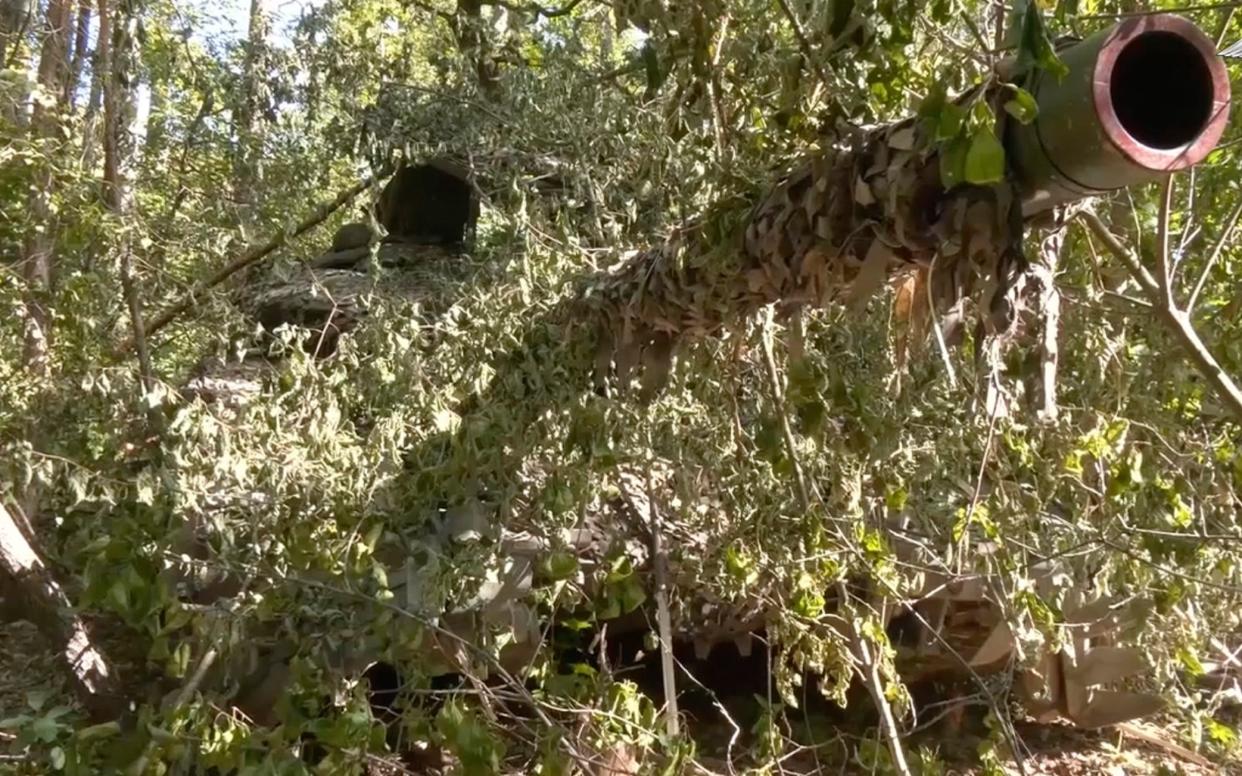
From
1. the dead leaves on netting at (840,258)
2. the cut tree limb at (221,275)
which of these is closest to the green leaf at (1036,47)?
the dead leaves on netting at (840,258)

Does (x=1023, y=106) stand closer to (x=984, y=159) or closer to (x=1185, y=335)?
(x=984, y=159)

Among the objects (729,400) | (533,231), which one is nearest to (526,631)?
(729,400)

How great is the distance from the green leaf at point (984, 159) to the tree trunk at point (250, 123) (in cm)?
308

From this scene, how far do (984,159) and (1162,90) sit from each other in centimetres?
31

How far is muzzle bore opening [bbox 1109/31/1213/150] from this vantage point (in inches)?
49.9

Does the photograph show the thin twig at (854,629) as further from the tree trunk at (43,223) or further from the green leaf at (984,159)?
the tree trunk at (43,223)

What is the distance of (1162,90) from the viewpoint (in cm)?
132

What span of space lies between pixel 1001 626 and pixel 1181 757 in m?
1.21

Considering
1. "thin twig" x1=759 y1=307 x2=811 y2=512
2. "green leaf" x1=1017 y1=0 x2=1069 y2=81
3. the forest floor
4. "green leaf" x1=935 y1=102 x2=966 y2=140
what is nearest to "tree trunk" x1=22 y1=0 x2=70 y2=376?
the forest floor

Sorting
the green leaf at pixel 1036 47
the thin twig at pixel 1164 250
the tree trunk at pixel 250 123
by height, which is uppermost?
the tree trunk at pixel 250 123

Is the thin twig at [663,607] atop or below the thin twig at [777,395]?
below

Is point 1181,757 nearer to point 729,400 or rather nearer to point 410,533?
point 729,400

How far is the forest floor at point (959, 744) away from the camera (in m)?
4.21

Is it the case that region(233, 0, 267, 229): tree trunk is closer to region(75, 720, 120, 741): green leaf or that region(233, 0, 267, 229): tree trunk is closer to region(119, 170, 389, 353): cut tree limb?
region(119, 170, 389, 353): cut tree limb
